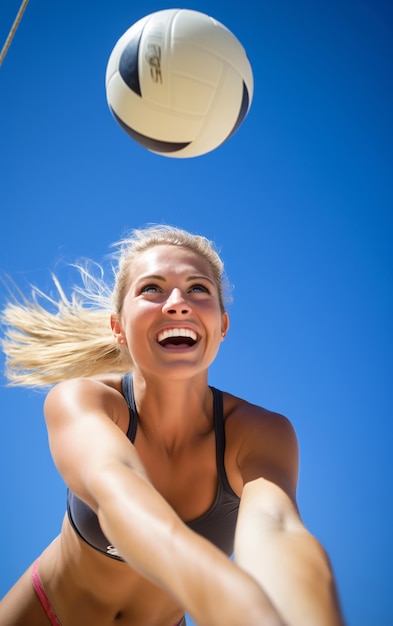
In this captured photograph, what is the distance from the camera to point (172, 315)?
3.45m

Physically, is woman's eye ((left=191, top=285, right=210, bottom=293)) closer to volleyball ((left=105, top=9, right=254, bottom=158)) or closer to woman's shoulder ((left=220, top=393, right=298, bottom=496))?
woman's shoulder ((left=220, top=393, right=298, bottom=496))

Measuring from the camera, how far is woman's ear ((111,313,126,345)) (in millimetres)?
4125

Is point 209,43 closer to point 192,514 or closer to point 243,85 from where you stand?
point 243,85

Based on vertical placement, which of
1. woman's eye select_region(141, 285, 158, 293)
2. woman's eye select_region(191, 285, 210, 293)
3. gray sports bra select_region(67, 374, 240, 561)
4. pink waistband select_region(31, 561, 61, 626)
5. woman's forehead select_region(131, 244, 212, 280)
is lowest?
pink waistband select_region(31, 561, 61, 626)

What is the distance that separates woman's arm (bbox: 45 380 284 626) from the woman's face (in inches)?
23.7

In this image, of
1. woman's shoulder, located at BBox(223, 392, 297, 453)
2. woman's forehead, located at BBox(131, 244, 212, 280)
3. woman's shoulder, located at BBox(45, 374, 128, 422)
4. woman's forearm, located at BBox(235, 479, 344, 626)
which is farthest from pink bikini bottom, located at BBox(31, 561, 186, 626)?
woman's forehead, located at BBox(131, 244, 212, 280)

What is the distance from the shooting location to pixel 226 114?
4.00 m

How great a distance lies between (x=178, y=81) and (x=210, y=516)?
8.33 feet

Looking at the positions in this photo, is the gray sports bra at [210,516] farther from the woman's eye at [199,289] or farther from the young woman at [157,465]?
the woman's eye at [199,289]

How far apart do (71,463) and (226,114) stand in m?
2.44

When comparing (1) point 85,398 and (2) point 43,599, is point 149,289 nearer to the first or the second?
(1) point 85,398

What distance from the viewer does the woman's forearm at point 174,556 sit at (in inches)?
69.4

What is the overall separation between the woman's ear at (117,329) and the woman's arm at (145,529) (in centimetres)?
118

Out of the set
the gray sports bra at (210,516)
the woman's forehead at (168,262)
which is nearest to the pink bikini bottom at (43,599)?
the gray sports bra at (210,516)
